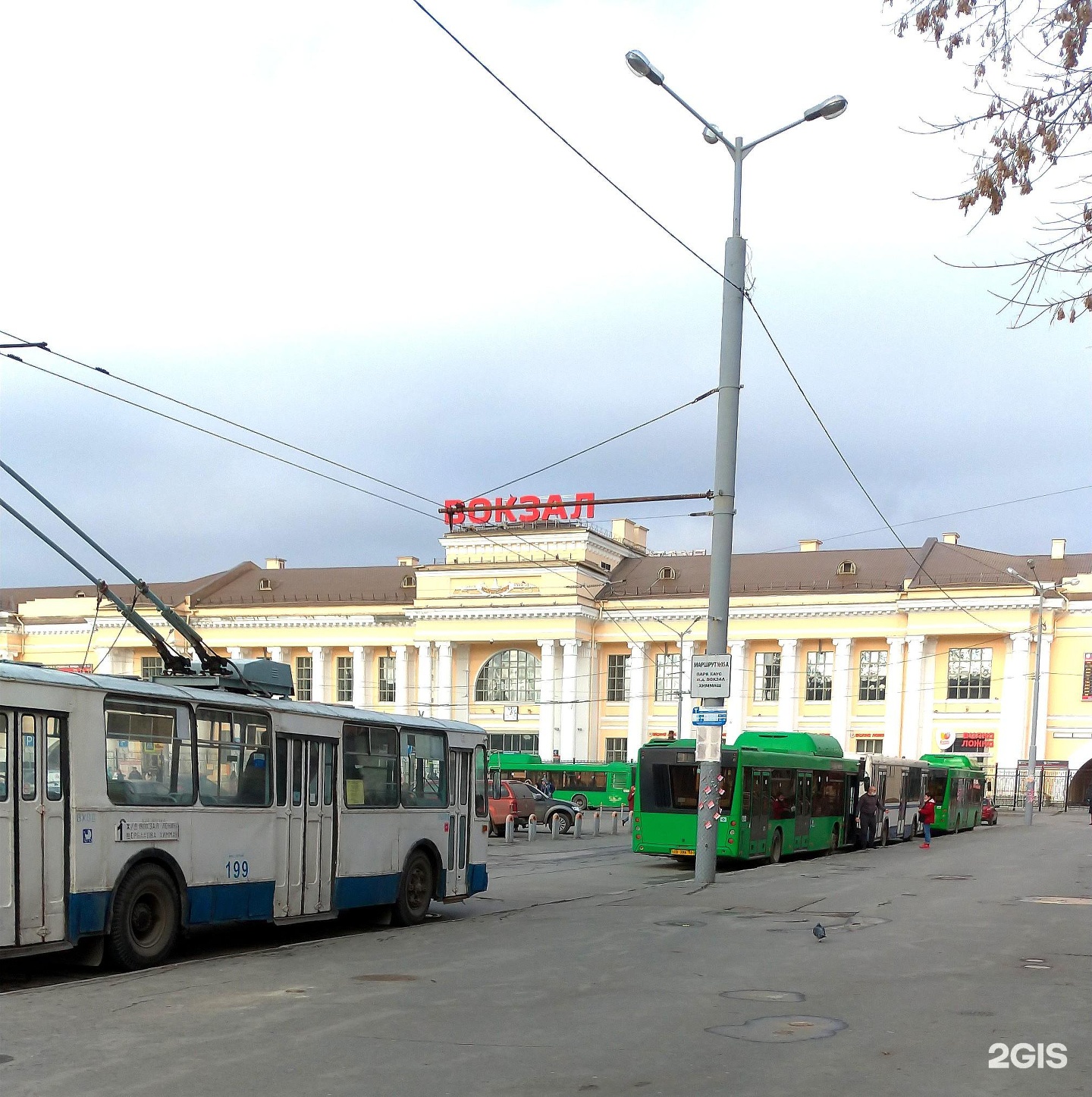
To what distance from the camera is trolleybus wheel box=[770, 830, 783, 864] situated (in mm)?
30109

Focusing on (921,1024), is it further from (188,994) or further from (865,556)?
(865,556)

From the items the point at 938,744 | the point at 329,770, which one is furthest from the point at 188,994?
the point at 938,744

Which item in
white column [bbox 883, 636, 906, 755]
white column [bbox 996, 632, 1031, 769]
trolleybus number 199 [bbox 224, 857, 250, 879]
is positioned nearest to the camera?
trolleybus number 199 [bbox 224, 857, 250, 879]

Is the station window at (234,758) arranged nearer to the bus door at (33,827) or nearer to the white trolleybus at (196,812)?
the white trolleybus at (196,812)

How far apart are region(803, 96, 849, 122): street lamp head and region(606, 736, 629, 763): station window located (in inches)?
2630

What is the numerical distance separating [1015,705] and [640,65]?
210 feet

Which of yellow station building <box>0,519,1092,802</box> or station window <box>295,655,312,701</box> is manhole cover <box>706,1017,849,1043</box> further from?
station window <box>295,655,312,701</box>

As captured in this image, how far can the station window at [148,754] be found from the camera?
40.7 feet

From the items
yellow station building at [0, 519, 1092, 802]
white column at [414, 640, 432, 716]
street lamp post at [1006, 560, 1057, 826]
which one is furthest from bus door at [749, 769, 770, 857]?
white column at [414, 640, 432, 716]

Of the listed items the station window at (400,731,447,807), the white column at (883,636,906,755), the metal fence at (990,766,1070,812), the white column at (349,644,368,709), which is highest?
the white column at (349,644,368,709)

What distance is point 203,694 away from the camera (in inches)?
539

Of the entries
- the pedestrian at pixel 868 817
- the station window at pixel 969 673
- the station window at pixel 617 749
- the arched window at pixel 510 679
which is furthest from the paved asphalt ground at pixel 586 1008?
the arched window at pixel 510 679

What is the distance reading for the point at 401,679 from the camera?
296 feet

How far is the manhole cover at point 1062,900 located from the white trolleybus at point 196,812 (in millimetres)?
7933
